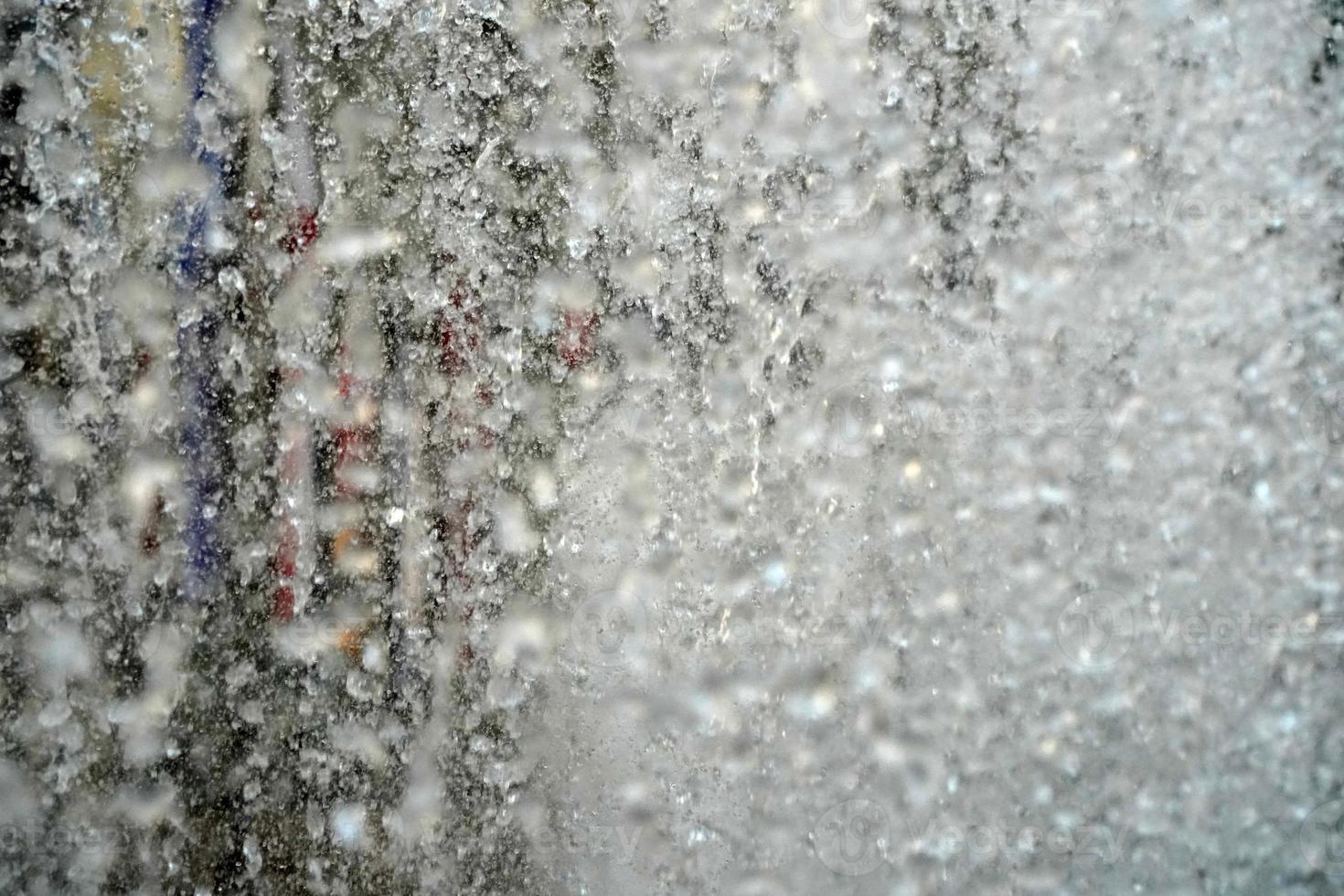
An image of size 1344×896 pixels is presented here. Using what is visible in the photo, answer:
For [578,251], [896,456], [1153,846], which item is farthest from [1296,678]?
[578,251]

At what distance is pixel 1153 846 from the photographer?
0.62m

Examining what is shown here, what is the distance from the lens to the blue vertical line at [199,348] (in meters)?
0.58

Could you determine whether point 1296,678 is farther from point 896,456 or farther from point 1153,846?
point 896,456

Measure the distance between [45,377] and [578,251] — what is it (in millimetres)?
264

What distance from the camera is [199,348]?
58cm

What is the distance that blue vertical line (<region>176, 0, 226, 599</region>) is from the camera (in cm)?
58

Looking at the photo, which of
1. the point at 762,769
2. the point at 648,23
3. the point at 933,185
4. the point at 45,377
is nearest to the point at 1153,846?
the point at 762,769

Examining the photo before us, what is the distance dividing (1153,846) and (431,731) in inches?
14.9

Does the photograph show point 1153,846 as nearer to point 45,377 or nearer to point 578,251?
point 578,251

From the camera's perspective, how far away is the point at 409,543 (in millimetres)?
606

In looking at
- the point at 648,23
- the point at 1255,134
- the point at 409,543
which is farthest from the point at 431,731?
the point at 1255,134

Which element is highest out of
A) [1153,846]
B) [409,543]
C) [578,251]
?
[578,251]

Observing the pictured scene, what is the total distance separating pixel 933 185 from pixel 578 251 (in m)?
0.18

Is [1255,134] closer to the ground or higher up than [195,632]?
higher up
